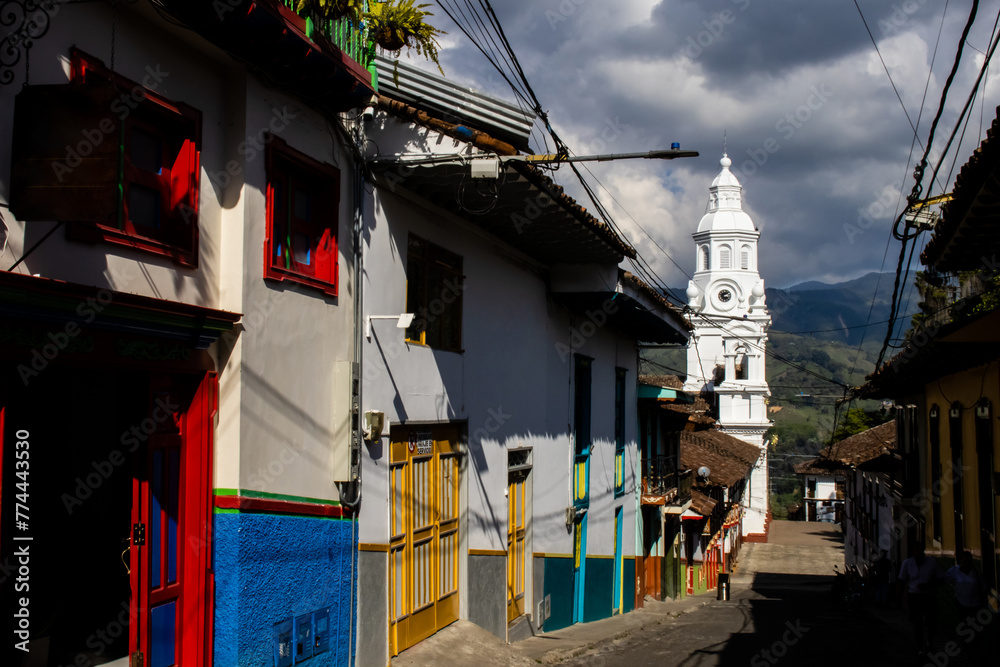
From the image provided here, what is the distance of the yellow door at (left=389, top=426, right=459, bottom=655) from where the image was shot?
9.42m

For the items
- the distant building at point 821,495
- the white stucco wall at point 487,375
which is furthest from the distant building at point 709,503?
the distant building at point 821,495

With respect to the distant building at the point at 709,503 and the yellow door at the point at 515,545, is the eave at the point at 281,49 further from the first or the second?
the distant building at the point at 709,503

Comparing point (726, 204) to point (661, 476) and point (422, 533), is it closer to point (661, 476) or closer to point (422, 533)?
point (661, 476)

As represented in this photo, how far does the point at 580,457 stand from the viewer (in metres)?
16.7

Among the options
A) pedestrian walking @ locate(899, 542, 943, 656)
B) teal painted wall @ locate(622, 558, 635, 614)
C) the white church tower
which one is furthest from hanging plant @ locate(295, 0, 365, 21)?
the white church tower

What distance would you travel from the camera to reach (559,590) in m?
15.4

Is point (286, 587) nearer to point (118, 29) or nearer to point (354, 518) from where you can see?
point (354, 518)

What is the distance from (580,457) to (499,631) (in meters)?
4.99

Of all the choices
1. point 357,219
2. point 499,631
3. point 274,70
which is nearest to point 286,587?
point 357,219

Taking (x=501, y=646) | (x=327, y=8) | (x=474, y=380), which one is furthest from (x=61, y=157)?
(x=501, y=646)

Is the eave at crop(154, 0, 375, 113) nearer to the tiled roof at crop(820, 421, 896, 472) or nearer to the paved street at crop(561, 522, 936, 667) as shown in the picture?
the paved street at crop(561, 522, 936, 667)

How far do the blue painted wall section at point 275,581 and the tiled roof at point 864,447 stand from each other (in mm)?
20561

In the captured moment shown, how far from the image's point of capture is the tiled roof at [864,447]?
27.1 m

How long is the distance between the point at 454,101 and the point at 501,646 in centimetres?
624
